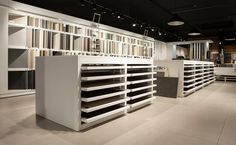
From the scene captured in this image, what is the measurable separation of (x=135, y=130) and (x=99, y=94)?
712mm

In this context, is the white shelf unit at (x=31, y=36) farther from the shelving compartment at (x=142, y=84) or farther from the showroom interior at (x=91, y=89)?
the shelving compartment at (x=142, y=84)

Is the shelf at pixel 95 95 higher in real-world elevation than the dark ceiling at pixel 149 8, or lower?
lower

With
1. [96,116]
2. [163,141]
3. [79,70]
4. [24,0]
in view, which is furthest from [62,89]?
[24,0]

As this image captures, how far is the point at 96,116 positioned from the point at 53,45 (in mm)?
3553

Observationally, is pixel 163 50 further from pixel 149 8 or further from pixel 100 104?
pixel 100 104

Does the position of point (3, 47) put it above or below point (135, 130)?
above

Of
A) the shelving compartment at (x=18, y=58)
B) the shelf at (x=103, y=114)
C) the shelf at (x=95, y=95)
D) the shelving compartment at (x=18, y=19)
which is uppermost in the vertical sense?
the shelving compartment at (x=18, y=19)

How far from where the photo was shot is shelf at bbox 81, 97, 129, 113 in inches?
93.7

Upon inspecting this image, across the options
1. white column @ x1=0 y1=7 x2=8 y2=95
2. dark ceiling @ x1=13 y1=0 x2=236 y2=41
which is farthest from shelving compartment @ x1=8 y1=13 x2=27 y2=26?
dark ceiling @ x1=13 y1=0 x2=236 y2=41

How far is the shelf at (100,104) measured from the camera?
2.38 metres

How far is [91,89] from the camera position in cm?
238

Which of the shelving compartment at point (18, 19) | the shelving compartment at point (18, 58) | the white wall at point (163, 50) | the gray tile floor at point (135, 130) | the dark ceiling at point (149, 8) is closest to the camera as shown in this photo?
the gray tile floor at point (135, 130)

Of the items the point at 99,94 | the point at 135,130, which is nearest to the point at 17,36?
the point at 99,94

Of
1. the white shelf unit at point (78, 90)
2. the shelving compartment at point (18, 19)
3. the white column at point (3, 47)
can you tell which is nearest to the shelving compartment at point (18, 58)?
the white column at point (3, 47)
